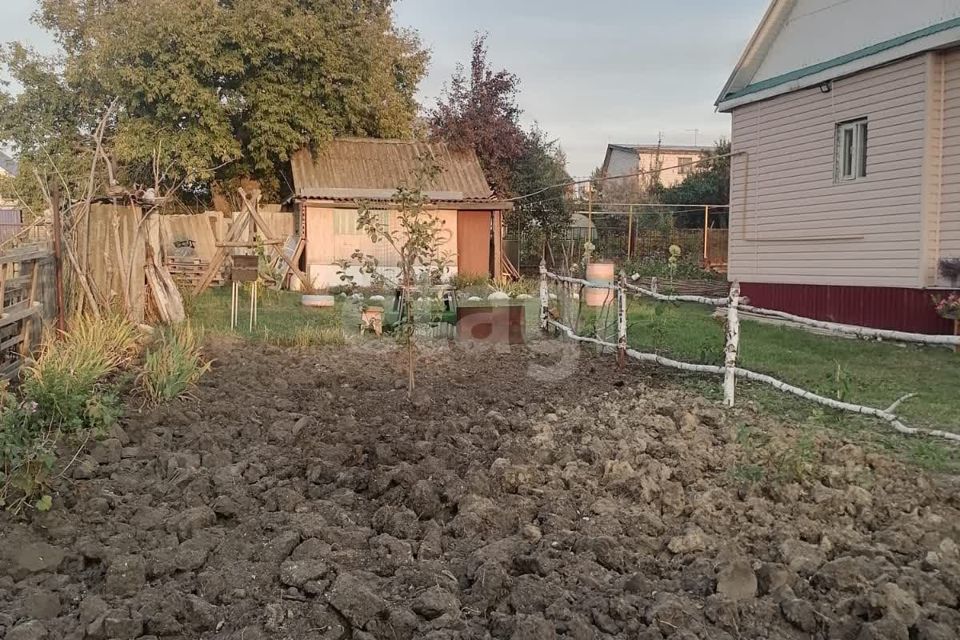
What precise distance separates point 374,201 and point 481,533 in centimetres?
1605

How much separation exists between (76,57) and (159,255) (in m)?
17.5

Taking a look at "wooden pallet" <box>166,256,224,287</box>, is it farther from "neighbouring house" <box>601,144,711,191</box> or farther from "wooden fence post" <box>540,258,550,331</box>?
"neighbouring house" <box>601,144,711,191</box>

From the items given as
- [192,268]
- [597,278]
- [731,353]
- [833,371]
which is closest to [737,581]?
[731,353]

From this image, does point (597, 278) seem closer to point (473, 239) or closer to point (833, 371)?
point (473, 239)

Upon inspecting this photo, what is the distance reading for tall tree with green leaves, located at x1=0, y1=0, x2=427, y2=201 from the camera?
2205 centimetres

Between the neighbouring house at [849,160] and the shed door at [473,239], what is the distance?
27.0ft

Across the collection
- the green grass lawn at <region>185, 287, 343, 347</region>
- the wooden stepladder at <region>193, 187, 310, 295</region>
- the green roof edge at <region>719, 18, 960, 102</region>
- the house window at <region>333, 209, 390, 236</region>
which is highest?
the green roof edge at <region>719, 18, 960, 102</region>

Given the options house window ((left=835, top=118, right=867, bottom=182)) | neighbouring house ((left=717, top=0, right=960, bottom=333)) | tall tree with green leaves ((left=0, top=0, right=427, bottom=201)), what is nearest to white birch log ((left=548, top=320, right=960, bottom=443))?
neighbouring house ((left=717, top=0, right=960, bottom=333))

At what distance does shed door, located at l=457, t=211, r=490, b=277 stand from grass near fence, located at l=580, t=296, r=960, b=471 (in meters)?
8.90

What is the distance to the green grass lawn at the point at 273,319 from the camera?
1023cm

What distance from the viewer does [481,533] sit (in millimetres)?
4039

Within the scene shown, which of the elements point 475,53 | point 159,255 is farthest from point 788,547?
point 475,53

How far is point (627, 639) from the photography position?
3.01 metres

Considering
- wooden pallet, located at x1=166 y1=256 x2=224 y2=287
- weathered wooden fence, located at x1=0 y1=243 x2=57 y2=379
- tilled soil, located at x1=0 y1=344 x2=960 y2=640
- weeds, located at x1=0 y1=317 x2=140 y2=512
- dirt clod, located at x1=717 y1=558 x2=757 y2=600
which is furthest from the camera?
wooden pallet, located at x1=166 y1=256 x2=224 y2=287
